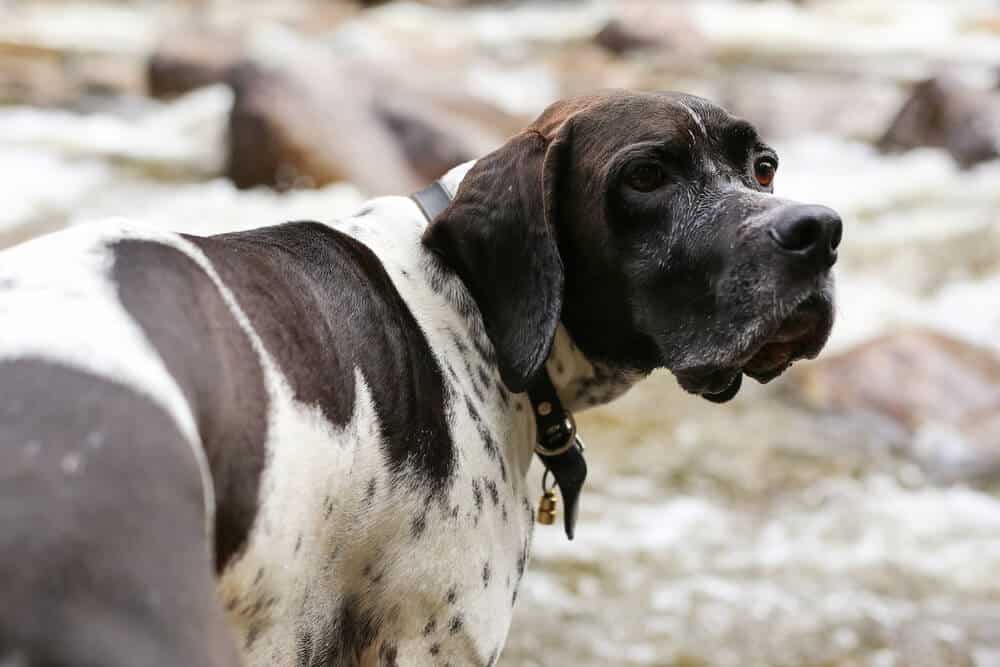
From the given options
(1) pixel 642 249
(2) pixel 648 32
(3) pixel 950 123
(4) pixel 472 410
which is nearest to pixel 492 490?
Answer: (4) pixel 472 410

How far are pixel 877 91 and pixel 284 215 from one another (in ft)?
28.1

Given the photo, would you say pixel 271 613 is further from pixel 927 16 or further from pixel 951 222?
pixel 927 16

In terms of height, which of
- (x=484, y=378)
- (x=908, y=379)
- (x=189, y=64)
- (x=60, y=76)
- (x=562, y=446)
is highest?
(x=484, y=378)

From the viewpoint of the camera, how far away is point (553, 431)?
2.75 meters

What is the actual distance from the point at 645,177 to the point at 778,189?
8978 mm

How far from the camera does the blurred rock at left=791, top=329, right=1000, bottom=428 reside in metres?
6.66

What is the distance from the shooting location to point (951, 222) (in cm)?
997

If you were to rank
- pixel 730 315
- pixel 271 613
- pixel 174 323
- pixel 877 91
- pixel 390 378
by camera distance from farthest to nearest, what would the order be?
pixel 877 91 < pixel 730 315 < pixel 390 378 < pixel 271 613 < pixel 174 323

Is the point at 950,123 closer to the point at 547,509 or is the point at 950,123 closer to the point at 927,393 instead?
the point at 927,393

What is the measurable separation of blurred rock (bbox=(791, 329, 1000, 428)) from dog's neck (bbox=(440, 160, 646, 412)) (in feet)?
13.4

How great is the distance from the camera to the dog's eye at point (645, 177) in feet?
8.49

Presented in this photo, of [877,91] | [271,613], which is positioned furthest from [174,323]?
[877,91]

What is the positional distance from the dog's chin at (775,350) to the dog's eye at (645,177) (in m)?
0.38

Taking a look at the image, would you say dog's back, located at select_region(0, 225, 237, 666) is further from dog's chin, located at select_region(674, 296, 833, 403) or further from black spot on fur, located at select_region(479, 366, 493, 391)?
dog's chin, located at select_region(674, 296, 833, 403)
